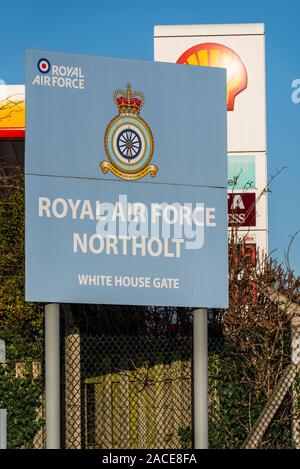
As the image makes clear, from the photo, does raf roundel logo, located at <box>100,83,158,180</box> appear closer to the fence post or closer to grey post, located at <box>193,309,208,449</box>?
grey post, located at <box>193,309,208,449</box>

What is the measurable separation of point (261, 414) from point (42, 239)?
2992 millimetres

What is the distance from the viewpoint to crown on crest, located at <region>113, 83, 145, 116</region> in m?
8.54

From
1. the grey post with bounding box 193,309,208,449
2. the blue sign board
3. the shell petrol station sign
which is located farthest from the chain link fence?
the shell petrol station sign

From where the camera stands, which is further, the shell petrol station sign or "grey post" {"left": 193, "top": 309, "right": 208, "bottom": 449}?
the shell petrol station sign

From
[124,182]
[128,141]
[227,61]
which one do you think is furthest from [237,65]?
[124,182]

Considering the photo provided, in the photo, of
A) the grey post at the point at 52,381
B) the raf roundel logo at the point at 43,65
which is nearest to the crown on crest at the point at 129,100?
the raf roundel logo at the point at 43,65

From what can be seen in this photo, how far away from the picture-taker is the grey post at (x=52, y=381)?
810 cm

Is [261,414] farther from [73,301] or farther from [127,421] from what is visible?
[73,301]

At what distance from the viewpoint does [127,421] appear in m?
9.41

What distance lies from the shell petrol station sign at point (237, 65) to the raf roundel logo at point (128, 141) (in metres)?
11.1

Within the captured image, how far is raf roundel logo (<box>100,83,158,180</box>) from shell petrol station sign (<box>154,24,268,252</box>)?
36.4ft

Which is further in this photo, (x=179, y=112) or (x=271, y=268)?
(x=271, y=268)

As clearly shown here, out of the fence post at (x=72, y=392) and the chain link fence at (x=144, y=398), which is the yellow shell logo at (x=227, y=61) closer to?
the chain link fence at (x=144, y=398)

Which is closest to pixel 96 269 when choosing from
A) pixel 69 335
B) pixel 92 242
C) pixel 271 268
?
pixel 92 242
